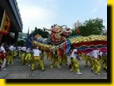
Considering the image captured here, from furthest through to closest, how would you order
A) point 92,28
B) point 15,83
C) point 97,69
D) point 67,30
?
point 92,28, point 67,30, point 97,69, point 15,83

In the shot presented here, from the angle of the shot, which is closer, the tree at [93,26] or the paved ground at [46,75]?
the paved ground at [46,75]

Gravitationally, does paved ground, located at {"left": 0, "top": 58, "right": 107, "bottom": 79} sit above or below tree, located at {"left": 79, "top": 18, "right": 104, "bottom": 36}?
below

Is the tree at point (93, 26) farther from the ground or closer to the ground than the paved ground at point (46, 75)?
farther from the ground

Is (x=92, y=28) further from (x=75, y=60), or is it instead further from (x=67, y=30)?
(x=75, y=60)

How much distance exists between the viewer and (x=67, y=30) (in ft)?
41.3

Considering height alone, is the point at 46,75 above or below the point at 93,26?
below

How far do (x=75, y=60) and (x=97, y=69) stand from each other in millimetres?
1218

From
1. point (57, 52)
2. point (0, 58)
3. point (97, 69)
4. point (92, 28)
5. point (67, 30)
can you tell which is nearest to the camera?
point (97, 69)

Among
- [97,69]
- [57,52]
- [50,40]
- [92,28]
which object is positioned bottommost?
[97,69]

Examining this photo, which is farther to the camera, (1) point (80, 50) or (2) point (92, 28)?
(2) point (92, 28)

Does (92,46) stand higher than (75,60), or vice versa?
(92,46)

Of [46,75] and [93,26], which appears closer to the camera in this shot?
[46,75]

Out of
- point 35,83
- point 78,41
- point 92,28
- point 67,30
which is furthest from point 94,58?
point 92,28

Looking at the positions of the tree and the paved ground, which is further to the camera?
the tree
